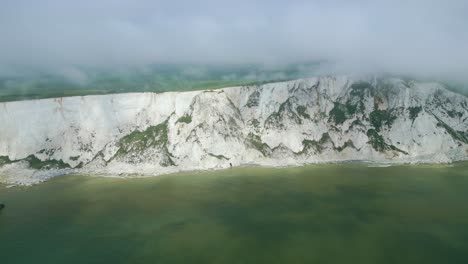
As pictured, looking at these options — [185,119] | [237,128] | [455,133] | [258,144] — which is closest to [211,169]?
[258,144]

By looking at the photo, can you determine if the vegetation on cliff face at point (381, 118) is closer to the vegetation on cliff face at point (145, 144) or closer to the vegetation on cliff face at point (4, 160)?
the vegetation on cliff face at point (145, 144)

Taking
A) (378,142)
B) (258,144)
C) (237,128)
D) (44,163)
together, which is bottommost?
(44,163)

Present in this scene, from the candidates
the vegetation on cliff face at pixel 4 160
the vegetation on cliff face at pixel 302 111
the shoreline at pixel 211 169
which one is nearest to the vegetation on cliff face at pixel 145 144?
the shoreline at pixel 211 169

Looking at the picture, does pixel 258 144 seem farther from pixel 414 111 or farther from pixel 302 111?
pixel 414 111

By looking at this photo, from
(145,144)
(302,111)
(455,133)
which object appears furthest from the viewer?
(302,111)

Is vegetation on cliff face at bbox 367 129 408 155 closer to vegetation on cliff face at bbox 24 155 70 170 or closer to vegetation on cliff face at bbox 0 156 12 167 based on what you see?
vegetation on cliff face at bbox 24 155 70 170

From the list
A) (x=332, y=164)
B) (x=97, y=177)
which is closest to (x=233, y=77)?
(x=332, y=164)

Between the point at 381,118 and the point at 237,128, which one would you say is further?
the point at 381,118

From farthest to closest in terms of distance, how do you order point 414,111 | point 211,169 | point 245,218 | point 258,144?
point 414,111 → point 258,144 → point 211,169 → point 245,218

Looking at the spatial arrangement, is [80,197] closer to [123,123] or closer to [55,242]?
[55,242]
